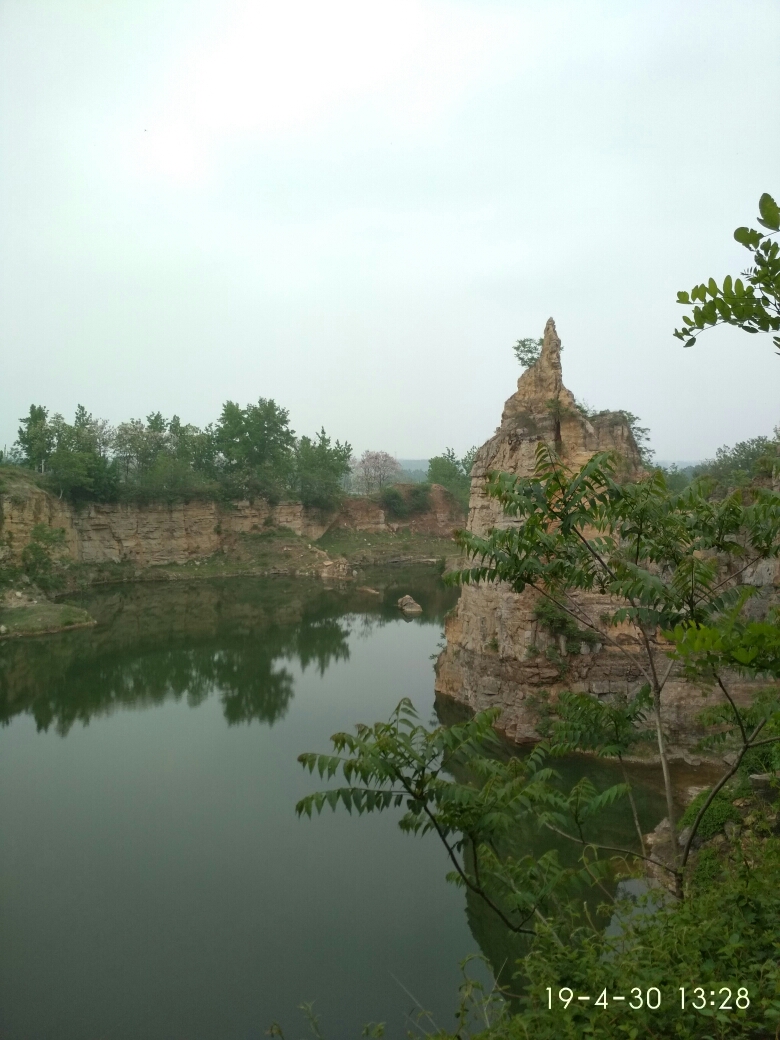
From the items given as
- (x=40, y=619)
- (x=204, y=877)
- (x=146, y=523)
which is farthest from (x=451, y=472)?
(x=204, y=877)

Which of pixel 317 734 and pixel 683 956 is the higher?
pixel 683 956

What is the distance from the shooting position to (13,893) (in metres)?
9.52

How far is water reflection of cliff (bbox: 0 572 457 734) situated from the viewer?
19094 mm

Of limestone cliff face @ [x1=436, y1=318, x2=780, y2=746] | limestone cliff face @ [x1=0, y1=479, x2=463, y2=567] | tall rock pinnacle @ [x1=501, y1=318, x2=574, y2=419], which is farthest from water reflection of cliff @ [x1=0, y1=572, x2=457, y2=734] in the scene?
tall rock pinnacle @ [x1=501, y1=318, x2=574, y2=419]

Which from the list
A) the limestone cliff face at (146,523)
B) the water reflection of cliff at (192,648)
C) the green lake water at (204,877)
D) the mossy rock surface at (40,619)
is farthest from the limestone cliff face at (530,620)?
the limestone cliff face at (146,523)

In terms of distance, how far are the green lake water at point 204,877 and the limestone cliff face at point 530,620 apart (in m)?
1.78

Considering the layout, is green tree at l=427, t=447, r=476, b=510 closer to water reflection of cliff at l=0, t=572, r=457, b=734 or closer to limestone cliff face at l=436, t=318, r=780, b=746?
water reflection of cliff at l=0, t=572, r=457, b=734

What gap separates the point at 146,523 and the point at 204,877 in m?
34.4

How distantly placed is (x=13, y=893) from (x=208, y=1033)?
407 cm

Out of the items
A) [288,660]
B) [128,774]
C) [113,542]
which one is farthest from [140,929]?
[113,542]

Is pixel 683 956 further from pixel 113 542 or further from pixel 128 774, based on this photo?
pixel 113 542

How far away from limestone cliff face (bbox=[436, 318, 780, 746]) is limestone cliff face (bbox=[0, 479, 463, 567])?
23500 mm
